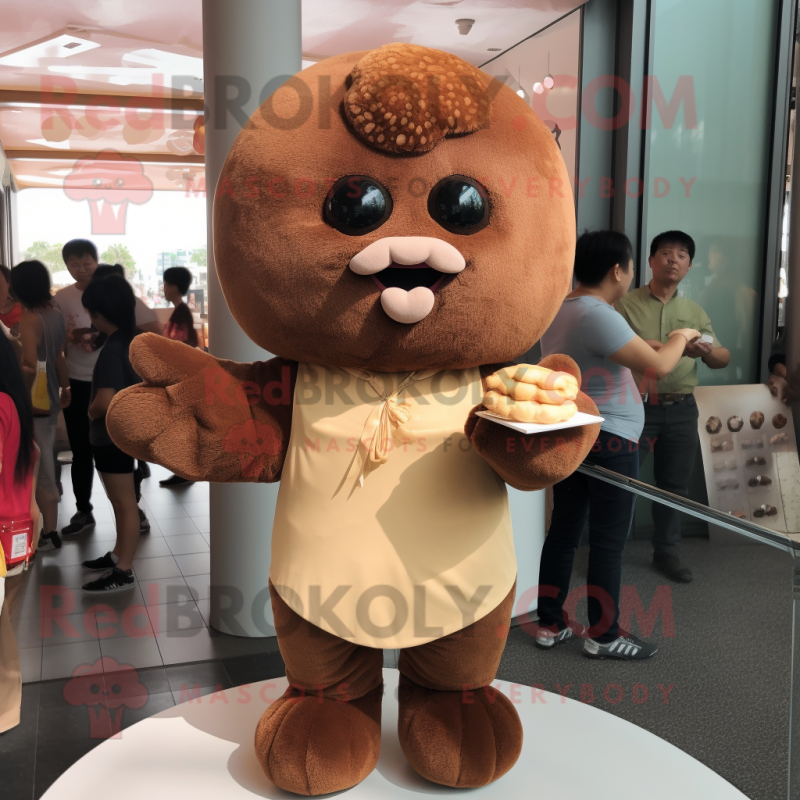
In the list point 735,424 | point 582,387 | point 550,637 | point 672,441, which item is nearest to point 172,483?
point 672,441

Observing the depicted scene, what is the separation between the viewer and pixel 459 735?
1308 millimetres

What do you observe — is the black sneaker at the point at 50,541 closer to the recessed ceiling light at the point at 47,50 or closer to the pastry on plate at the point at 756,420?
the recessed ceiling light at the point at 47,50

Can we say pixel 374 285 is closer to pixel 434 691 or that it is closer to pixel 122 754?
pixel 434 691

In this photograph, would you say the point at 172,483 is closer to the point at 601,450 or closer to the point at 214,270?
the point at 214,270

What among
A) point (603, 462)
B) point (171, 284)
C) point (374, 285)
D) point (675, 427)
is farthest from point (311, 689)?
point (171, 284)

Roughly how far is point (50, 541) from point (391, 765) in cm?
322

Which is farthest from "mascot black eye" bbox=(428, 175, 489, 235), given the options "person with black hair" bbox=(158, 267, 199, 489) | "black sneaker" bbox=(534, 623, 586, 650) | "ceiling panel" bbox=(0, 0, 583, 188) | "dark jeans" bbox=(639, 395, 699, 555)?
"person with black hair" bbox=(158, 267, 199, 489)

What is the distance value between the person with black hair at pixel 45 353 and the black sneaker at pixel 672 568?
9.52 ft

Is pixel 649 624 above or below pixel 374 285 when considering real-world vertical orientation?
below

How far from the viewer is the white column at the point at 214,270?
2.65 m

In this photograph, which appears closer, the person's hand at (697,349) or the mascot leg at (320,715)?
the mascot leg at (320,715)

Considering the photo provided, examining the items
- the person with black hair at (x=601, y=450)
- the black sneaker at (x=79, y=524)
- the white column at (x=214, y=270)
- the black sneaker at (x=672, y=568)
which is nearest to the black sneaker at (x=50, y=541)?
the black sneaker at (x=79, y=524)

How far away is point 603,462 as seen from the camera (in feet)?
7.73

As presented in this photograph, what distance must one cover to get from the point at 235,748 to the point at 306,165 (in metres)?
0.98
